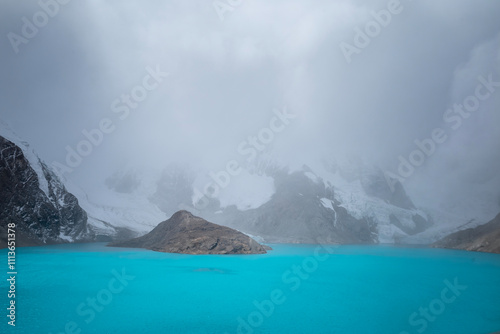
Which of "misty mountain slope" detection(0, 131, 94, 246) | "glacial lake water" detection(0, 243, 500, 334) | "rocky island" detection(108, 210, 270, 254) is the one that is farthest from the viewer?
"misty mountain slope" detection(0, 131, 94, 246)

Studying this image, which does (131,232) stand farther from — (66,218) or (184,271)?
(184,271)

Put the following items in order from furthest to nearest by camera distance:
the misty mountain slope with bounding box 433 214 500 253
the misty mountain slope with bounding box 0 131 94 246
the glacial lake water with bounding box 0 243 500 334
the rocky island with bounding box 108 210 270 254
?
the misty mountain slope with bounding box 433 214 500 253 → the misty mountain slope with bounding box 0 131 94 246 → the rocky island with bounding box 108 210 270 254 → the glacial lake water with bounding box 0 243 500 334

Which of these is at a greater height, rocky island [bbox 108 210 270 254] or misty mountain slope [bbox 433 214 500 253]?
rocky island [bbox 108 210 270 254]

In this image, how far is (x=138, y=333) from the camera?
20.7 metres

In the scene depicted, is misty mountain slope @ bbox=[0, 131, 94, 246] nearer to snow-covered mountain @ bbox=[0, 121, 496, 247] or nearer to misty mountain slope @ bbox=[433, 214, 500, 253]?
snow-covered mountain @ bbox=[0, 121, 496, 247]

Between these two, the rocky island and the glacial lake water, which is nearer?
the glacial lake water

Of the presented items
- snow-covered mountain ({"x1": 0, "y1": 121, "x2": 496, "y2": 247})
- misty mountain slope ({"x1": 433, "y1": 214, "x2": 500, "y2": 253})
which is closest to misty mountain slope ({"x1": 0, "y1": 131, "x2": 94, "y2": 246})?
snow-covered mountain ({"x1": 0, "y1": 121, "x2": 496, "y2": 247})

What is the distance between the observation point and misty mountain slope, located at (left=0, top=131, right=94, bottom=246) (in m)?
90.0

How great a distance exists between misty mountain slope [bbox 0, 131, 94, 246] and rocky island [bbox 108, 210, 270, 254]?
33059 millimetres

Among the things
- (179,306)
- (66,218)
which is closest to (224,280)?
(179,306)

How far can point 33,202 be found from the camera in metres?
99.9

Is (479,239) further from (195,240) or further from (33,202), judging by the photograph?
(33,202)

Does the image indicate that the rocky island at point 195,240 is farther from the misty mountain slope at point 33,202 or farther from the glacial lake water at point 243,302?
the misty mountain slope at point 33,202

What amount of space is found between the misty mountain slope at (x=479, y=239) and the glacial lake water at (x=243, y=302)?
224 ft
